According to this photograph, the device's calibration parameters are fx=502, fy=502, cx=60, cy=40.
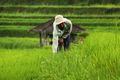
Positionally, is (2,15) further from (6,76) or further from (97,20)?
(6,76)

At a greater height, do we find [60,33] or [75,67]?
[75,67]

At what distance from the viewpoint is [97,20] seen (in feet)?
86.9

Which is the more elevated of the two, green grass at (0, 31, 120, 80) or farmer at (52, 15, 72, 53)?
green grass at (0, 31, 120, 80)

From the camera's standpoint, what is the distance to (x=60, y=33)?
8.51 metres

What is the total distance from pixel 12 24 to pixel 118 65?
22120 millimetres

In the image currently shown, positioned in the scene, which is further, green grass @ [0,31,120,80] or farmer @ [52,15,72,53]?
farmer @ [52,15,72,53]

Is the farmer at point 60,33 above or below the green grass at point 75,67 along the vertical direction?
below

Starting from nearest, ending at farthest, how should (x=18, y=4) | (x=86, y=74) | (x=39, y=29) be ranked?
(x=86, y=74), (x=39, y=29), (x=18, y=4)

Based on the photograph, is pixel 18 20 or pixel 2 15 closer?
pixel 18 20

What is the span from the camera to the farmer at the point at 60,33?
8305 mm

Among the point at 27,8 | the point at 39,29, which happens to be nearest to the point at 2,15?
the point at 27,8

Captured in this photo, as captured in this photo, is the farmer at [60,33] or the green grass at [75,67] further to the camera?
the farmer at [60,33]

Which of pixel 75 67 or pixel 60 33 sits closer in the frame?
pixel 75 67

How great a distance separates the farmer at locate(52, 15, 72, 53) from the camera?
8.30 meters
